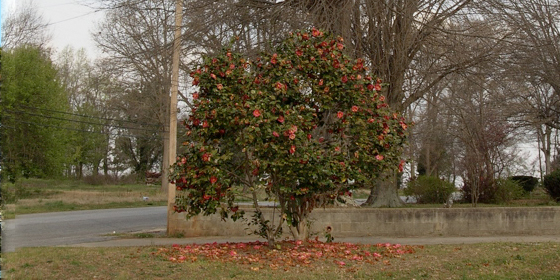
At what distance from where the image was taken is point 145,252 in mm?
9570

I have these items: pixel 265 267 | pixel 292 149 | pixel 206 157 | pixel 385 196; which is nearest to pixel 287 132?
pixel 292 149

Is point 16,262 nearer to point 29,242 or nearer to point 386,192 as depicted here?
point 29,242

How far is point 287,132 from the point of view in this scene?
340 inches

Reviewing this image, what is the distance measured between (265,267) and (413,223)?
6284 millimetres

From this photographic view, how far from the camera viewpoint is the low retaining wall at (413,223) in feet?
43.9

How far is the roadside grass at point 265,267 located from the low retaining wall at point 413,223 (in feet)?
12.1

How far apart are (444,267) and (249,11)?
825 centimetres

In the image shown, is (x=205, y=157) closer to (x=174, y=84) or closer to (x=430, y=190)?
(x=174, y=84)

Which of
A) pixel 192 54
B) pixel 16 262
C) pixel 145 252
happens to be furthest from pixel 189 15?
pixel 16 262

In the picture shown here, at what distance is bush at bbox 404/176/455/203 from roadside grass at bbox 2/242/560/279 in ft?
36.7

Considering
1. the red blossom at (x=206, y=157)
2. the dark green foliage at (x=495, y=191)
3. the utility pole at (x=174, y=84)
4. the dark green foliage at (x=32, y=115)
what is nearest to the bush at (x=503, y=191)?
the dark green foliage at (x=495, y=191)

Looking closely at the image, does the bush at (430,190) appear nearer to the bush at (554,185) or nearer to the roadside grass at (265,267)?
the bush at (554,185)

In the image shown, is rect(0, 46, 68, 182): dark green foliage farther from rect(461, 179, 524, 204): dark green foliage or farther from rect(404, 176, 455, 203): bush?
rect(461, 179, 524, 204): dark green foliage

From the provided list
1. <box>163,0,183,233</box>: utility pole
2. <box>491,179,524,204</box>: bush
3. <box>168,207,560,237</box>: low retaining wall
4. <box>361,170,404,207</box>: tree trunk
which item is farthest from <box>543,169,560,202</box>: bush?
<box>163,0,183,233</box>: utility pole
